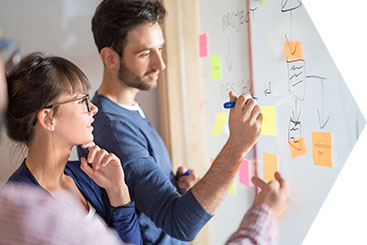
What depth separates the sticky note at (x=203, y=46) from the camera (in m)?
1.48

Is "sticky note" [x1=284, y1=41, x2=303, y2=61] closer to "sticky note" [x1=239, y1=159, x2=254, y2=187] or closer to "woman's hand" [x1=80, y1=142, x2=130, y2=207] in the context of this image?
"sticky note" [x1=239, y1=159, x2=254, y2=187]

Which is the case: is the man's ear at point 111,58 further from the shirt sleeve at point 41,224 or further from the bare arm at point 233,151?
the shirt sleeve at point 41,224

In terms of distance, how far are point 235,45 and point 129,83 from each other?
389 mm

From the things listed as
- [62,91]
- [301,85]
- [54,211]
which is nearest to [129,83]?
[62,91]

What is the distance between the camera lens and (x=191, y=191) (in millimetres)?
1045

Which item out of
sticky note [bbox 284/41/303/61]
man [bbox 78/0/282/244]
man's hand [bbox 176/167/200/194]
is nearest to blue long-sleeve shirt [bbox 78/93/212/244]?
man [bbox 78/0/282/244]

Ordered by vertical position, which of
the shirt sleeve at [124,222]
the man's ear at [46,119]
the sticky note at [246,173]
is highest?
the man's ear at [46,119]

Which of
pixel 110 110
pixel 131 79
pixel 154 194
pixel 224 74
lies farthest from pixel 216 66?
pixel 154 194

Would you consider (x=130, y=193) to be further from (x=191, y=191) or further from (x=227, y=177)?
(x=227, y=177)

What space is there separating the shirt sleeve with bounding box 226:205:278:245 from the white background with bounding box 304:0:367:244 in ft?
0.68

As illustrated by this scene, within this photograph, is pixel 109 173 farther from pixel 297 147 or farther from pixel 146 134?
pixel 297 147

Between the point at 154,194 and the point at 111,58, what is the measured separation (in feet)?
1.67

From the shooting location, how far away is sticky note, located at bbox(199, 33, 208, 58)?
1479 mm

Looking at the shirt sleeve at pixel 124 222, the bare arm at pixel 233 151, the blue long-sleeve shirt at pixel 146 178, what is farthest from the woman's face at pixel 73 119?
the bare arm at pixel 233 151
